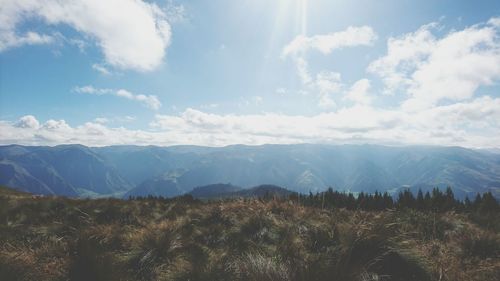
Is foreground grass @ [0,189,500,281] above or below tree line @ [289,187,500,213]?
above

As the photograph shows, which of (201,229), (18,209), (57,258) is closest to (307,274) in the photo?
(57,258)

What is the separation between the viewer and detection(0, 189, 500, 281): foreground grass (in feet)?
14.1

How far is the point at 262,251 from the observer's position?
6594mm

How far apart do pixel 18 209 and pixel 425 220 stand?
1834 cm

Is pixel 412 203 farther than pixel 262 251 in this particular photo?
Yes

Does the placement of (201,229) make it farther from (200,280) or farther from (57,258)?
(200,280)

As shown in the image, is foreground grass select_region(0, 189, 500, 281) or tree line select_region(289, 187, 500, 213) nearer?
foreground grass select_region(0, 189, 500, 281)

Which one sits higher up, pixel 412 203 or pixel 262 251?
pixel 262 251

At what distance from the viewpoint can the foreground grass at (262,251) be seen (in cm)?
429

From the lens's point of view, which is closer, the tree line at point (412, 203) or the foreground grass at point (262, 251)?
the foreground grass at point (262, 251)

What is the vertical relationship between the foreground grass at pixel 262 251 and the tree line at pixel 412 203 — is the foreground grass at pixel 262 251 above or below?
above

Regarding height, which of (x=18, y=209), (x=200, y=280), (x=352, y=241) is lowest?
(x=18, y=209)

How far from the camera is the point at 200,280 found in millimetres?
4809

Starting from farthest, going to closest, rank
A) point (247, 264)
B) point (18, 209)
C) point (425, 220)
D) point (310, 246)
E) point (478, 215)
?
point (18, 209) → point (478, 215) → point (425, 220) → point (310, 246) → point (247, 264)
